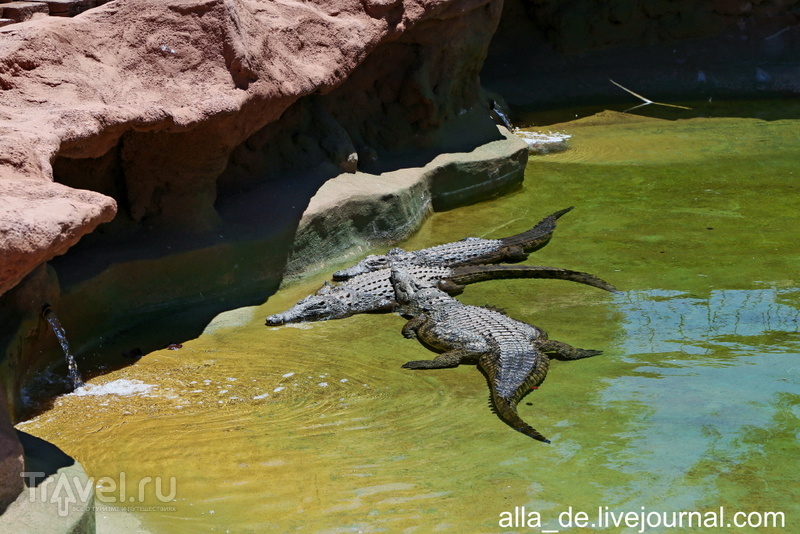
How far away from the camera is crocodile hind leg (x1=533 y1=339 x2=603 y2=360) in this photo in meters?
5.01

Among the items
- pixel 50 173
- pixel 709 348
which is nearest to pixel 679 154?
pixel 709 348

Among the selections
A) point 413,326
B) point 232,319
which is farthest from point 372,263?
point 232,319

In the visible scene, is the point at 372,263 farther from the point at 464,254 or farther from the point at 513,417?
the point at 513,417

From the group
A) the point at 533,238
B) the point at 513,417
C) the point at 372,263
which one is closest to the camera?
the point at 513,417

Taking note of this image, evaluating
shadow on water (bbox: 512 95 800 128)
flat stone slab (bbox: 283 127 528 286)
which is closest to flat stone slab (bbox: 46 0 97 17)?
flat stone slab (bbox: 283 127 528 286)

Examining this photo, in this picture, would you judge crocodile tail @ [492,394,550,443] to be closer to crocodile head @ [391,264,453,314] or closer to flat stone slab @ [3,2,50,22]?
crocodile head @ [391,264,453,314]

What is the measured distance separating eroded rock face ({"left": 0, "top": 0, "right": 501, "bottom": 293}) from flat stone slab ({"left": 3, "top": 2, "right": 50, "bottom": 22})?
52 centimetres

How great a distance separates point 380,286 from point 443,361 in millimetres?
1228

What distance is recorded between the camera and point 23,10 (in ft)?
17.7

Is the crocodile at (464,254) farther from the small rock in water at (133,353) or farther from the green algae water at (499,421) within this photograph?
the small rock in water at (133,353)

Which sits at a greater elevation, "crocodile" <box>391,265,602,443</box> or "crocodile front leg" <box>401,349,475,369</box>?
"crocodile" <box>391,265,602,443</box>

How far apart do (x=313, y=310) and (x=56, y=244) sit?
255 centimetres

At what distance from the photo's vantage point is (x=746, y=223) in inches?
285

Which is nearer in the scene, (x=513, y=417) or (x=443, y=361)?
(x=513, y=417)
